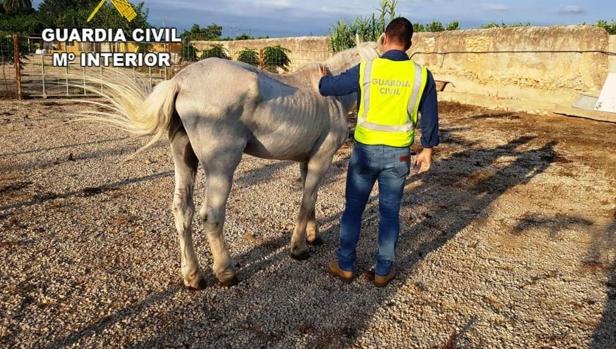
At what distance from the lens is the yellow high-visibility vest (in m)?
3.08

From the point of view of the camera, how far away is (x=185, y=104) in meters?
3.03

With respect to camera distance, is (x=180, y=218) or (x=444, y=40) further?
(x=444, y=40)

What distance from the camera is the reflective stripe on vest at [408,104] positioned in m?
3.09

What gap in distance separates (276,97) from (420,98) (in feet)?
3.43

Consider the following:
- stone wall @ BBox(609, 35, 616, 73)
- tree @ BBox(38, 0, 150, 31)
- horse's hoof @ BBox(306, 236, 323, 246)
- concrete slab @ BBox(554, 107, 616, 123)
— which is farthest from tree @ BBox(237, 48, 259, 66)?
horse's hoof @ BBox(306, 236, 323, 246)

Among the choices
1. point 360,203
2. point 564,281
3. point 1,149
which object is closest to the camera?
point 360,203

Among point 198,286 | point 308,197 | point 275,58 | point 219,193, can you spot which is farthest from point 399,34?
point 275,58

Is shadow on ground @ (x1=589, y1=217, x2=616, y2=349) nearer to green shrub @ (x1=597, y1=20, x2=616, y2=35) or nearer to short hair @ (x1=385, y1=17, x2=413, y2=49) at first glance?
short hair @ (x1=385, y1=17, x2=413, y2=49)

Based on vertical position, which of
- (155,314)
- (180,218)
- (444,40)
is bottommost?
(155,314)

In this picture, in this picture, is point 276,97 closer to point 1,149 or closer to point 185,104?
point 185,104

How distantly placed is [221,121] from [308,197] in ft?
3.80

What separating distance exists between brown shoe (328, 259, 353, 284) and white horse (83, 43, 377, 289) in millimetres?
714

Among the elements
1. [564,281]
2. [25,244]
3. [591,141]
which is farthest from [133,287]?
[591,141]

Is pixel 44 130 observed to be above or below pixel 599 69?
below
